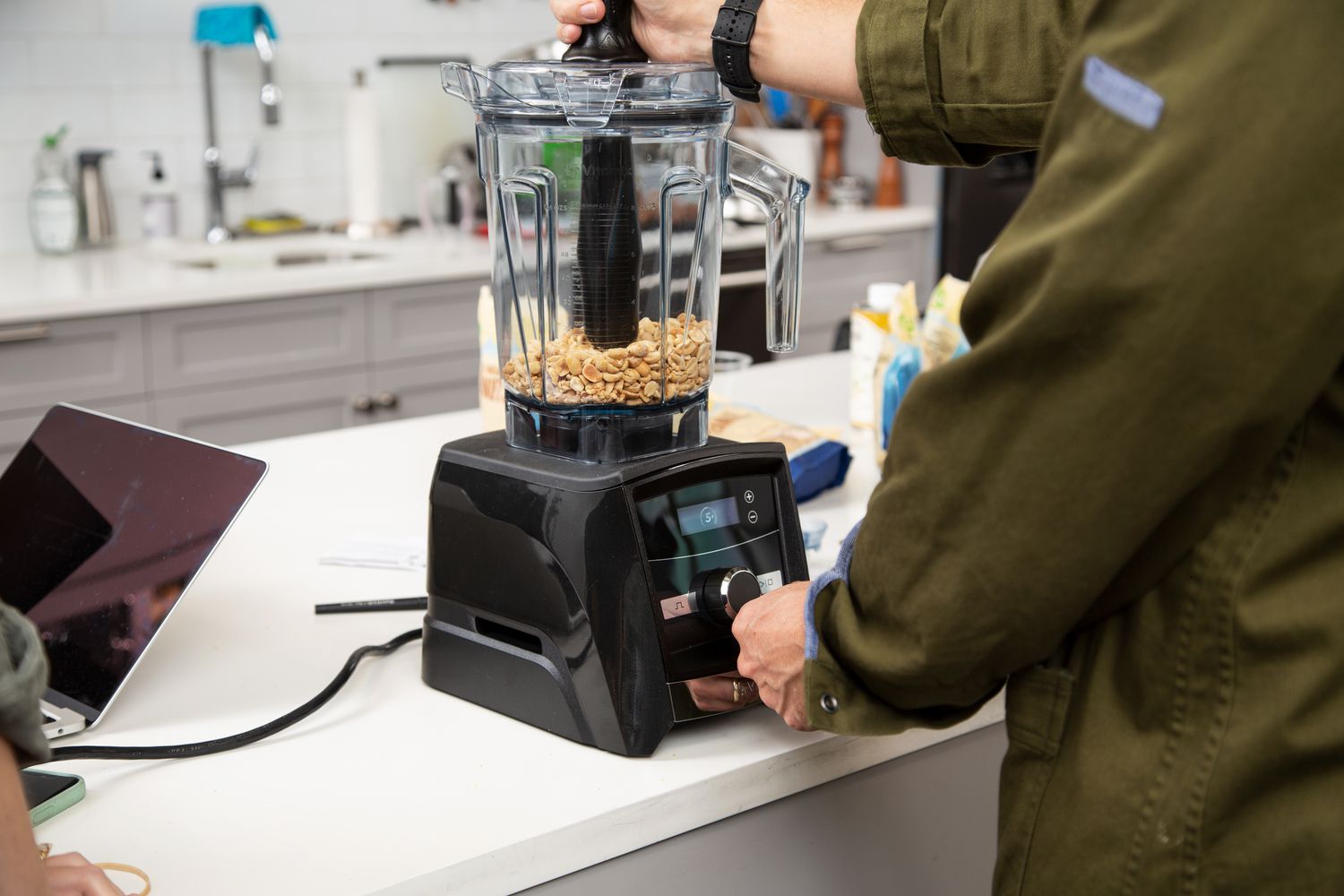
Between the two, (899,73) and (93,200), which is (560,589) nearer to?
(899,73)

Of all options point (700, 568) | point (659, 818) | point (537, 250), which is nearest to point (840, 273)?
point (537, 250)

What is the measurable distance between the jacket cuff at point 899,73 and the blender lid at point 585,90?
138mm

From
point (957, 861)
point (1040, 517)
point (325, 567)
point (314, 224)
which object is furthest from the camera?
point (314, 224)

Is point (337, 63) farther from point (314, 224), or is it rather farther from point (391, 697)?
point (391, 697)

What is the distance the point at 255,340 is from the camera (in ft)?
8.89

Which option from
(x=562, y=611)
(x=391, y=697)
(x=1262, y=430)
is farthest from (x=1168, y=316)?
(x=391, y=697)

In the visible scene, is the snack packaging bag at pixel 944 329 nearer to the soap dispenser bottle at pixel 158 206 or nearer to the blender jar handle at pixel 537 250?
the blender jar handle at pixel 537 250

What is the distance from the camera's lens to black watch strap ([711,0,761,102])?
1178 millimetres

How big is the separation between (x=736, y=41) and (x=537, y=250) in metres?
0.29

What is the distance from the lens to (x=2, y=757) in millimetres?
571

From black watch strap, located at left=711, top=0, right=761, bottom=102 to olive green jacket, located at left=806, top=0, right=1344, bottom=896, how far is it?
20.0 inches

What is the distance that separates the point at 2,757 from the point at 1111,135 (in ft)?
1.86

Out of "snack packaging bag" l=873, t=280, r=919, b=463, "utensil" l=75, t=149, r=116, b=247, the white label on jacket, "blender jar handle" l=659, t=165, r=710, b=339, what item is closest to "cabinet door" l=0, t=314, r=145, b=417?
"utensil" l=75, t=149, r=116, b=247

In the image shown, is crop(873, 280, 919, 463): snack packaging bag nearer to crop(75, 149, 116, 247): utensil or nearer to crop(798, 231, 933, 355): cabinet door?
crop(798, 231, 933, 355): cabinet door
